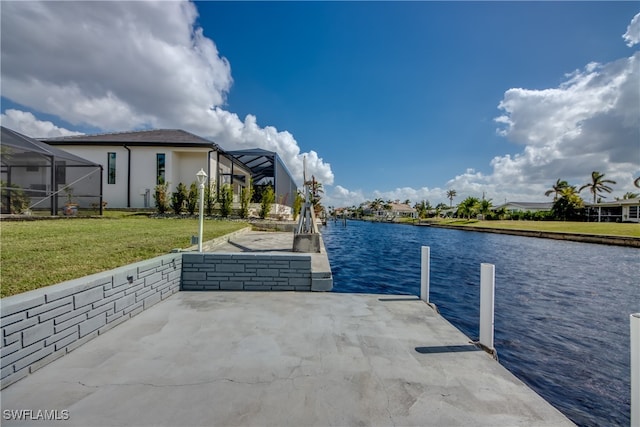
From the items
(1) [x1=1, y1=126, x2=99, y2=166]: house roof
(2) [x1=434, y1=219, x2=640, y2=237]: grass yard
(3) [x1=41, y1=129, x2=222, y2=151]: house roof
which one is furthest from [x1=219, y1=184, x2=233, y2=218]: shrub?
(2) [x1=434, y1=219, x2=640, y2=237]: grass yard

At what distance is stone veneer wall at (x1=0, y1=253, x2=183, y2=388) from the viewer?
6.44 ft

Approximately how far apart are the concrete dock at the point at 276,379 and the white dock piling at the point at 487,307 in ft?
0.62

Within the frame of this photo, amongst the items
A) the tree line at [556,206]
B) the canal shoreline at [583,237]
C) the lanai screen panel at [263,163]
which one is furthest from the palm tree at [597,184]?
the lanai screen panel at [263,163]

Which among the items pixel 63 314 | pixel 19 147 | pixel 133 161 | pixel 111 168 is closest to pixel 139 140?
pixel 133 161

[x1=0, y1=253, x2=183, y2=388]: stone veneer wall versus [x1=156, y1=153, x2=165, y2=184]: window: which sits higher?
[x1=156, y1=153, x2=165, y2=184]: window

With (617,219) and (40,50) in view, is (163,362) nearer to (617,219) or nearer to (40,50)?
(40,50)

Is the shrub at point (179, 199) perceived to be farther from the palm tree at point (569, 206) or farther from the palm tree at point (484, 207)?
the palm tree at point (484, 207)

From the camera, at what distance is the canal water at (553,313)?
333 centimetres

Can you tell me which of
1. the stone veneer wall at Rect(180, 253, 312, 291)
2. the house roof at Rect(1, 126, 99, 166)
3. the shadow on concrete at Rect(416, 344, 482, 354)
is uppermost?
the house roof at Rect(1, 126, 99, 166)

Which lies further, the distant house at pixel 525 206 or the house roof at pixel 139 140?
the distant house at pixel 525 206

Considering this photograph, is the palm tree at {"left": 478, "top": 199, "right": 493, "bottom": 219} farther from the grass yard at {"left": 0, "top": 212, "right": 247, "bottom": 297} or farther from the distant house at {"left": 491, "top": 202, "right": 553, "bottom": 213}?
the grass yard at {"left": 0, "top": 212, "right": 247, "bottom": 297}

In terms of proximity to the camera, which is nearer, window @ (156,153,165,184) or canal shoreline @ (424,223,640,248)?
window @ (156,153,165,184)

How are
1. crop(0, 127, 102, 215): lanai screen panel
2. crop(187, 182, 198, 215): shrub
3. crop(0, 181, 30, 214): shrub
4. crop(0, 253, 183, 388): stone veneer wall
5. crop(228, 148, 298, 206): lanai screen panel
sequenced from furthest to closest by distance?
crop(228, 148, 298, 206): lanai screen panel → crop(187, 182, 198, 215): shrub → crop(0, 181, 30, 214): shrub → crop(0, 127, 102, 215): lanai screen panel → crop(0, 253, 183, 388): stone veneer wall

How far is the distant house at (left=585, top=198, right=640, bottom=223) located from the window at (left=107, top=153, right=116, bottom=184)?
5586cm
